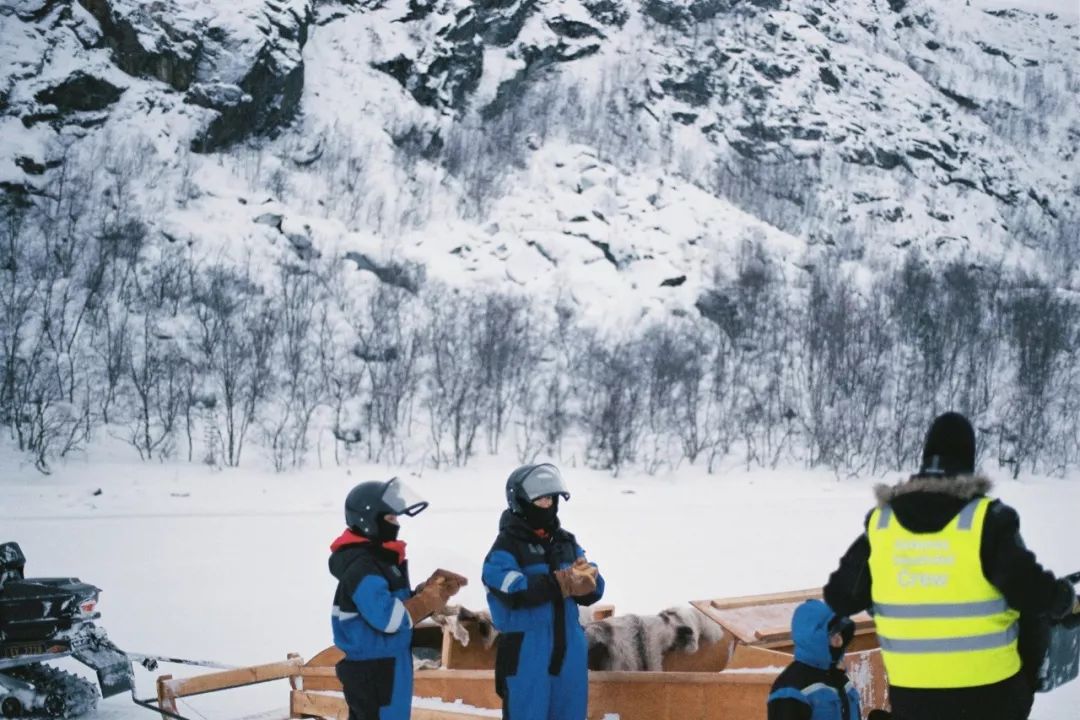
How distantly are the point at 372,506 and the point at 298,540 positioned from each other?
9.42 m

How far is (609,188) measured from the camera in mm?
37625

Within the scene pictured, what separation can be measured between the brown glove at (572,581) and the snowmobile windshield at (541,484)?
1.14 feet

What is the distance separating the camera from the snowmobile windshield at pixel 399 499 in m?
3.62

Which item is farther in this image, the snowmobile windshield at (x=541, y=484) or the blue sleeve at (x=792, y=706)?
the snowmobile windshield at (x=541, y=484)

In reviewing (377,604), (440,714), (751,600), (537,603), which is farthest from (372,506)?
(751,600)

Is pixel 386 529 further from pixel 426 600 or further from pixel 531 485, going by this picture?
pixel 531 485

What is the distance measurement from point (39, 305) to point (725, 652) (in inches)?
958

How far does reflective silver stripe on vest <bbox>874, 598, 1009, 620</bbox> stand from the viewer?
234cm

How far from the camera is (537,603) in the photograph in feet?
12.3

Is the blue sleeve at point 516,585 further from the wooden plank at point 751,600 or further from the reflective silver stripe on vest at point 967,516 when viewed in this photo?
the reflective silver stripe on vest at point 967,516

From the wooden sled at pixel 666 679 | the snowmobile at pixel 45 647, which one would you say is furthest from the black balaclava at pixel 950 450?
the snowmobile at pixel 45 647

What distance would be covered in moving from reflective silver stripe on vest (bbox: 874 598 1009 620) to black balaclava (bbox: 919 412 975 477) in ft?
1.23

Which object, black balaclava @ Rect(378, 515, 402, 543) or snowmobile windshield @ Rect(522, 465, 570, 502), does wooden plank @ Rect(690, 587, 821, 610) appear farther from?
black balaclava @ Rect(378, 515, 402, 543)

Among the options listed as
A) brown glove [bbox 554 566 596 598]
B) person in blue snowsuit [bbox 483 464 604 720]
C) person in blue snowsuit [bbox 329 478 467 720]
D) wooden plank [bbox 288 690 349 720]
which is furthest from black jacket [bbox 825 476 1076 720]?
wooden plank [bbox 288 690 349 720]
